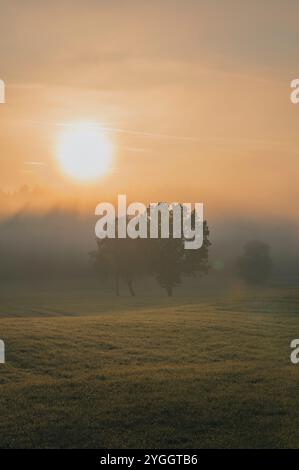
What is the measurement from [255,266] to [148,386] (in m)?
119

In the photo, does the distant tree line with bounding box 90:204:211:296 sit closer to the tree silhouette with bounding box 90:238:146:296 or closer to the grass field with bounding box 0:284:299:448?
the tree silhouette with bounding box 90:238:146:296

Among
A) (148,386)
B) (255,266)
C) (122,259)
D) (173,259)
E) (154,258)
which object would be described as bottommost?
(148,386)

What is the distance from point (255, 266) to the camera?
14088cm

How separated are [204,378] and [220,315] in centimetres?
2488

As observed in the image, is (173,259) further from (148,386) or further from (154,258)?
(148,386)

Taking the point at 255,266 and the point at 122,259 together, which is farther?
the point at 255,266

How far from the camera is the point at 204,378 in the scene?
2622cm

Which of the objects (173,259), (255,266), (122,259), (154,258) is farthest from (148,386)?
(255,266)

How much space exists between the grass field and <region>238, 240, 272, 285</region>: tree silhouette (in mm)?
98815

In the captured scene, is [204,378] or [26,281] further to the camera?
[26,281]

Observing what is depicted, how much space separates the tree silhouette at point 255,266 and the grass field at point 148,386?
9881 cm

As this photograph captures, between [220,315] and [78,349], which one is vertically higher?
[220,315]
